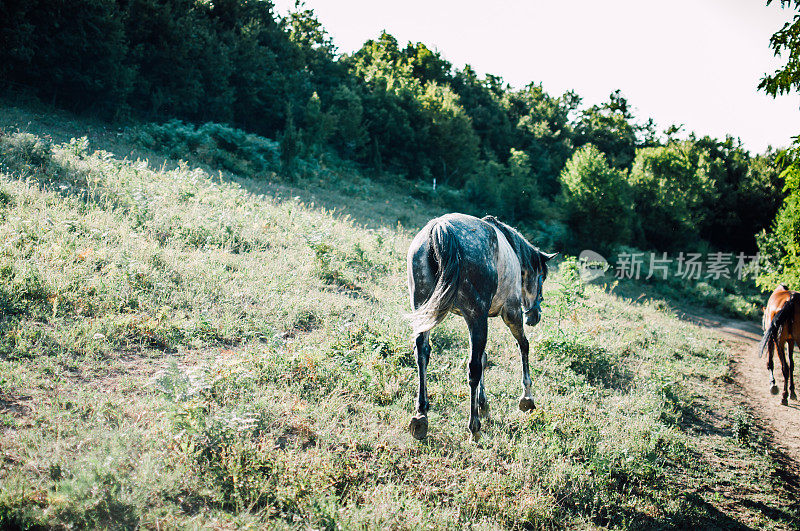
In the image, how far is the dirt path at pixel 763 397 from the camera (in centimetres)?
694

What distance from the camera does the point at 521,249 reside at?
5930 mm

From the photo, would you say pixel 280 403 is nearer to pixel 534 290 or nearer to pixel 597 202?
pixel 534 290

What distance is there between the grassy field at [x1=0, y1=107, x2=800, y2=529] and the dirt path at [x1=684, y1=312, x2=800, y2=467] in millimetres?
418

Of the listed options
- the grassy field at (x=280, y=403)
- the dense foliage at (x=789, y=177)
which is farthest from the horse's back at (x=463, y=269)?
the dense foliage at (x=789, y=177)


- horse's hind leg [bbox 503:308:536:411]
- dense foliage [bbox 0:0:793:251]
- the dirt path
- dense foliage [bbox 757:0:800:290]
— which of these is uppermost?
dense foliage [bbox 0:0:793:251]

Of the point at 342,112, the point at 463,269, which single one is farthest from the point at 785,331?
the point at 342,112

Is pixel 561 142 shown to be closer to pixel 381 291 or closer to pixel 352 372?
pixel 381 291

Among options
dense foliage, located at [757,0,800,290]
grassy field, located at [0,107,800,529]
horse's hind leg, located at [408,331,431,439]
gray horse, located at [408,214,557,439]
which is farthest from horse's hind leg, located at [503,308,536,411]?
dense foliage, located at [757,0,800,290]

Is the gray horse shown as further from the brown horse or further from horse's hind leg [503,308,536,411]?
the brown horse

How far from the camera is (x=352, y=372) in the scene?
18.1ft

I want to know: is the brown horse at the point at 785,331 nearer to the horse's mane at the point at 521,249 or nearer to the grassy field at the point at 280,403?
the grassy field at the point at 280,403

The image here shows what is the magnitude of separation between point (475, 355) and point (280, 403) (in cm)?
210

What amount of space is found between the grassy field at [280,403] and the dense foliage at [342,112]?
13.1 m

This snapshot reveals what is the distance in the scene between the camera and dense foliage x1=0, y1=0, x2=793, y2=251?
19.7m
